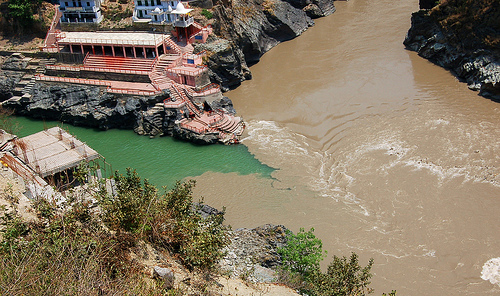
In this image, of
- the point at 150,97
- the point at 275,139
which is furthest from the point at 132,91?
the point at 275,139

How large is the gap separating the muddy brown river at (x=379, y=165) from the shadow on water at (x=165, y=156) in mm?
1073

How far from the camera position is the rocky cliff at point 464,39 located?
126ft

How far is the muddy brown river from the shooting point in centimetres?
2334

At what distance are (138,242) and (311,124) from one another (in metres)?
22.1

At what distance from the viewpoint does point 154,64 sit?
132ft

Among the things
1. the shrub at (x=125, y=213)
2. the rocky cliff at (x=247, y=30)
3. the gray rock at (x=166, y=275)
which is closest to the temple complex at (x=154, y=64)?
the rocky cliff at (x=247, y=30)

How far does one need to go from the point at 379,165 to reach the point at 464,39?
1912 cm

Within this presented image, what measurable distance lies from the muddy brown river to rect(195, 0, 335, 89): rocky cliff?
5.75ft

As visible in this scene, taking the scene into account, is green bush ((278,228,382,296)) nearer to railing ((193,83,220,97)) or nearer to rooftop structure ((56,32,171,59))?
railing ((193,83,220,97))

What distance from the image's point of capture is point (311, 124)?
117 ft

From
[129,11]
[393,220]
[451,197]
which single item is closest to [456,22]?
[451,197]

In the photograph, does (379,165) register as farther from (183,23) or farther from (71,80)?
(71,80)

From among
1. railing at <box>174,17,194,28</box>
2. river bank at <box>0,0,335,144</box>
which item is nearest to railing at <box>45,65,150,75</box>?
river bank at <box>0,0,335,144</box>

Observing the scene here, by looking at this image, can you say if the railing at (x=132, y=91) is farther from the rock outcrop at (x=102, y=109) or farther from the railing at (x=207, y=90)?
the railing at (x=207, y=90)
